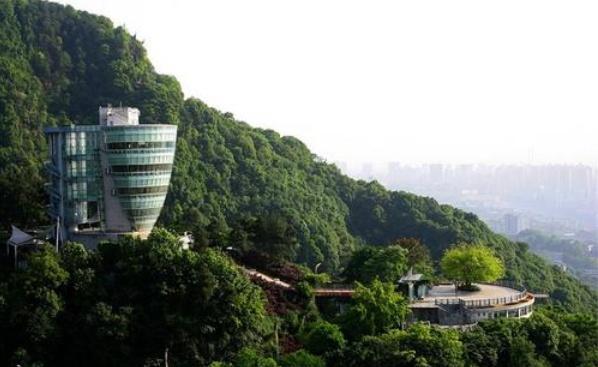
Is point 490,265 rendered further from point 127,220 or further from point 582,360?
point 127,220

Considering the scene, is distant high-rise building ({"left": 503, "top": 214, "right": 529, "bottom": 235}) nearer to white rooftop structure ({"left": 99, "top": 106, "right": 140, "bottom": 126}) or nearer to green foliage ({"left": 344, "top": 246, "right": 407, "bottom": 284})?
green foliage ({"left": 344, "top": 246, "right": 407, "bottom": 284})

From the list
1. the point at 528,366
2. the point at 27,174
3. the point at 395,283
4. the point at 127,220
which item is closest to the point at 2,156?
the point at 27,174

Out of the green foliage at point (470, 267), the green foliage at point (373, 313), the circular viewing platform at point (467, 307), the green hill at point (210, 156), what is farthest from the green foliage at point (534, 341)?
the green hill at point (210, 156)

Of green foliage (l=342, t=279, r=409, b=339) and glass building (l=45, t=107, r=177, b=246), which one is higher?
glass building (l=45, t=107, r=177, b=246)

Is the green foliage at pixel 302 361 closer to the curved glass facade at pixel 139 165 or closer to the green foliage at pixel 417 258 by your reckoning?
the green foliage at pixel 417 258

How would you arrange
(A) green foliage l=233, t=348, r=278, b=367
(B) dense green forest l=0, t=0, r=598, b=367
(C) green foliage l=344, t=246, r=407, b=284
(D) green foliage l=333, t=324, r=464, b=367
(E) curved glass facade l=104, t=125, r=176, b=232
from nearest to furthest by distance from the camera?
(A) green foliage l=233, t=348, r=278, b=367 < (D) green foliage l=333, t=324, r=464, b=367 < (B) dense green forest l=0, t=0, r=598, b=367 < (C) green foliage l=344, t=246, r=407, b=284 < (E) curved glass facade l=104, t=125, r=176, b=232

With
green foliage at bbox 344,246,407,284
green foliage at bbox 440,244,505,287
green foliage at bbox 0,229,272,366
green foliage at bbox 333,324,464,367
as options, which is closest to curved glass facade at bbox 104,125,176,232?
green foliage at bbox 0,229,272,366
